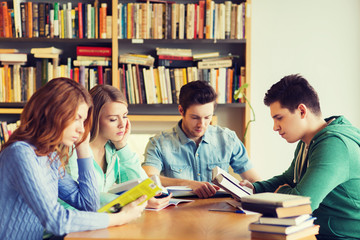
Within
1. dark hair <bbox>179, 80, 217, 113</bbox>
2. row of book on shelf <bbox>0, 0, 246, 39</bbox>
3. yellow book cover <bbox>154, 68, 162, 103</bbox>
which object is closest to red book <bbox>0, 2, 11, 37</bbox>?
row of book on shelf <bbox>0, 0, 246, 39</bbox>

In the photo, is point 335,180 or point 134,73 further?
point 134,73

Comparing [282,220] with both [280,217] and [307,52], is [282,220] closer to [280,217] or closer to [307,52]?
[280,217]

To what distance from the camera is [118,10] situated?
3639 mm

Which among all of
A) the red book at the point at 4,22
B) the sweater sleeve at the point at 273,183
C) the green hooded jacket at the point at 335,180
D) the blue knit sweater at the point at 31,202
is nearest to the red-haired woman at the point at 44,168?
the blue knit sweater at the point at 31,202

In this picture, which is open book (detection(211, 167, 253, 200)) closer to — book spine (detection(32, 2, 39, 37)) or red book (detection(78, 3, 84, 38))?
red book (detection(78, 3, 84, 38))

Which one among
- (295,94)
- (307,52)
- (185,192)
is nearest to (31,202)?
(185,192)

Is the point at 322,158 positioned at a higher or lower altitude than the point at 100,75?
lower

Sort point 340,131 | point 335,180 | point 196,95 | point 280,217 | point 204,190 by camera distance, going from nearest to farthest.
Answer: point 280,217 < point 335,180 < point 340,131 < point 204,190 < point 196,95

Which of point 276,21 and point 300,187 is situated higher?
point 276,21

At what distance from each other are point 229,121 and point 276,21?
35.2 inches

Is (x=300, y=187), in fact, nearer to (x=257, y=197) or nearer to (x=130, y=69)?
(x=257, y=197)

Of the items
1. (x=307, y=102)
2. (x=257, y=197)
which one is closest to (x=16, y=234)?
(x=257, y=197)

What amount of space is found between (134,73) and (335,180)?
2315 mm

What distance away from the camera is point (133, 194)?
1567 millimetres
